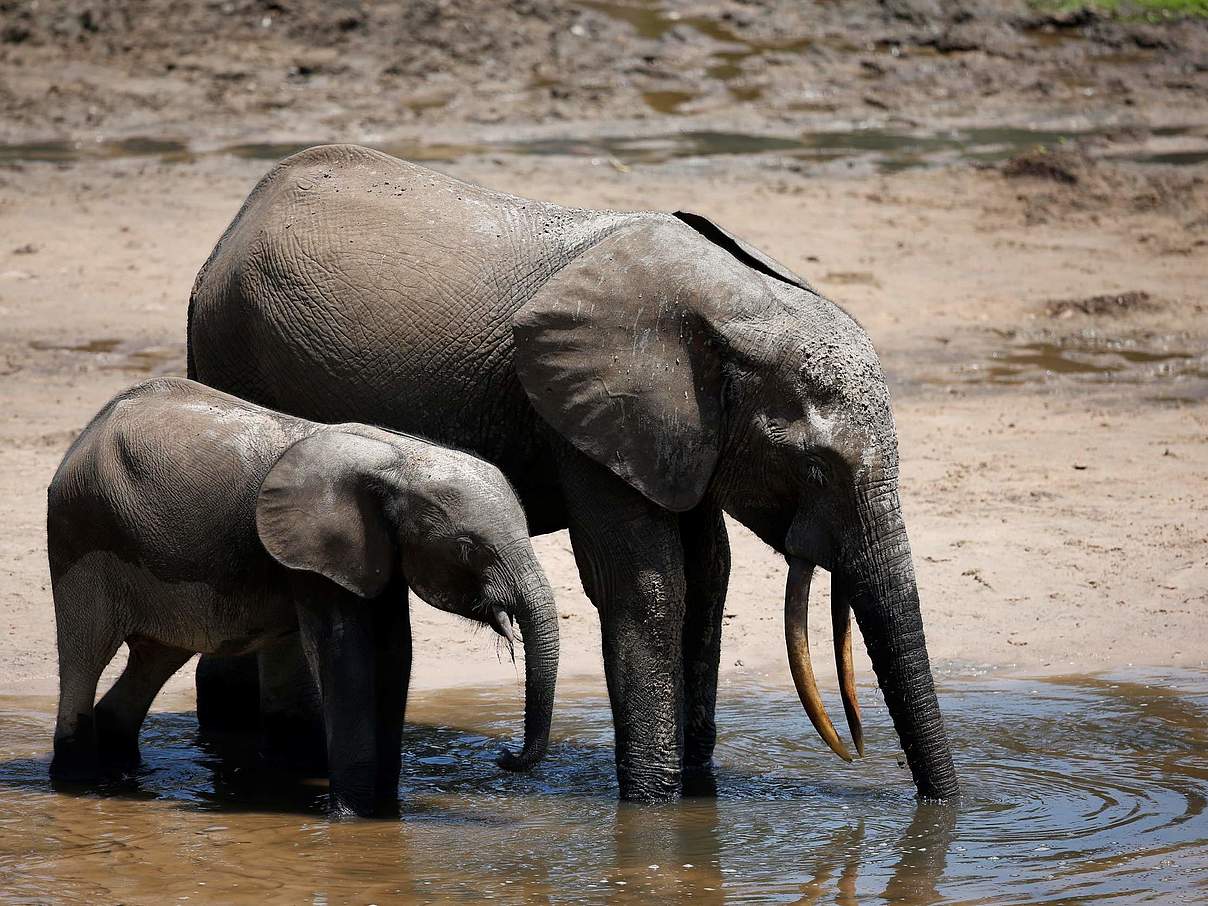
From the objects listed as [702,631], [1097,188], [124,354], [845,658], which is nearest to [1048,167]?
[1097,188]

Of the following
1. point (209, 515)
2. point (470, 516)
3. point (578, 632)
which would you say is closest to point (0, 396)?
point (578, 632)

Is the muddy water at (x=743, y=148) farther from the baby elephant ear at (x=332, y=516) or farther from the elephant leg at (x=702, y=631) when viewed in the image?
the baby elephant ear at (x=332, y=516)

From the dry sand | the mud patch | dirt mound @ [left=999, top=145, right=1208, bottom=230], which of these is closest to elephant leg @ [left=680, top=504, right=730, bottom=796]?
the dry sand

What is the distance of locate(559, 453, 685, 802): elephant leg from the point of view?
20.7 ft

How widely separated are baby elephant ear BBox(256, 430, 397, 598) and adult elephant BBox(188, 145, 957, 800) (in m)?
0.44

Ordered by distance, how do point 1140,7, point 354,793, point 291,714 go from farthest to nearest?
point 1140,7
point 291,714
point 354,793

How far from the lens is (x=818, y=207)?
1602 centimetres

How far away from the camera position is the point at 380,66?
20516 mm

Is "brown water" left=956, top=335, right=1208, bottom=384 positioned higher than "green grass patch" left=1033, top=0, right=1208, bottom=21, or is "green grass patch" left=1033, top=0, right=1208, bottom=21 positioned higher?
"green grass patch" left=1033, top=0, right=1208, bottom=21

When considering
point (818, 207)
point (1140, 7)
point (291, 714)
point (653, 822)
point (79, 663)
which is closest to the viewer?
point (653, 822)

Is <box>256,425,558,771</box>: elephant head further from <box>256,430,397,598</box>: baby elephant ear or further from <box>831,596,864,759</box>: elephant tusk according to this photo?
<box>831,596,864,759</box>: elephant tusk

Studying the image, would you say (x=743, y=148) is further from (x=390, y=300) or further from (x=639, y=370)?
(x=639, y=370)

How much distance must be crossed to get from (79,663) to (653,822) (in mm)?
1995

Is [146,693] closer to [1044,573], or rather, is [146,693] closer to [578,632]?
[578,632]
